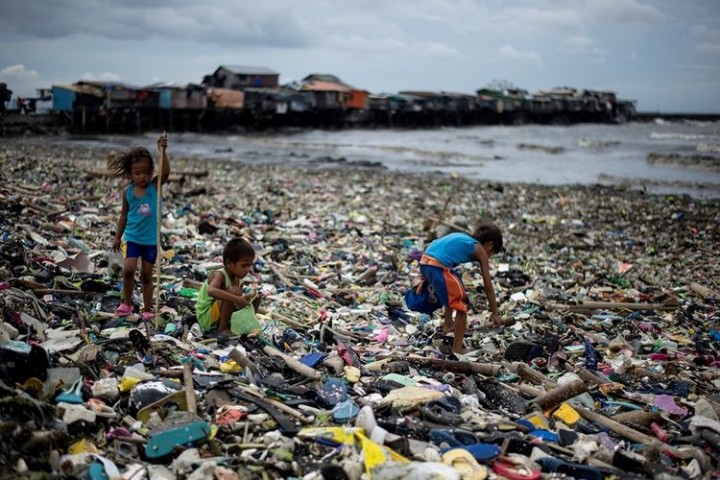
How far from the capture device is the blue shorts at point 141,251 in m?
5.08

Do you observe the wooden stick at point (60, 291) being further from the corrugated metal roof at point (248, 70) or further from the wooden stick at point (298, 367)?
the corrugated metal roof at point (248, 70)

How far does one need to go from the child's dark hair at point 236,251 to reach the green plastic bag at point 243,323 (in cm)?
43

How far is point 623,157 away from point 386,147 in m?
14.7

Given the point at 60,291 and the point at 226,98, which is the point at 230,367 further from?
the point at 226,98

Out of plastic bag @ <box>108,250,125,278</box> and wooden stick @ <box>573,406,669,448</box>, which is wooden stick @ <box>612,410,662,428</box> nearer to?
wooden stick @ <box>573,406,669,448</box>

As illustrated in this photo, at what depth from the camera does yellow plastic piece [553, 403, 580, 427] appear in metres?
3.75

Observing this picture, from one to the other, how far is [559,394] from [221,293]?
8.52 ft

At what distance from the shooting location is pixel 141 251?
5.11m

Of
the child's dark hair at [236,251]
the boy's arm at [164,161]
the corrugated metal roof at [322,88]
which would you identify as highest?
the corrugated metal roof at [322,88]

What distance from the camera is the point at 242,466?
2.93 metres

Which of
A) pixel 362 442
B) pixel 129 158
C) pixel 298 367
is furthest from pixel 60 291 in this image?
pixel 362 442

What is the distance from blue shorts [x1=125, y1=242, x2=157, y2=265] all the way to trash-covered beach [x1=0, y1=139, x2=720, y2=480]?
20.3 inches

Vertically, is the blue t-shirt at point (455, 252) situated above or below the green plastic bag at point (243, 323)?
above


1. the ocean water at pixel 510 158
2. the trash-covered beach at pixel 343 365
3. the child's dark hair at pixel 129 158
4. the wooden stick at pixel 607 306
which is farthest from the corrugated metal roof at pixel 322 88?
the child's dark hair at pixel 129 158
